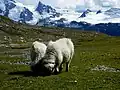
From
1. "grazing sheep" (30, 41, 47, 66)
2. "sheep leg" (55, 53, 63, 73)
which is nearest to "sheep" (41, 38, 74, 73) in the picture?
"sheep leg" (55, 53, 63, 73)

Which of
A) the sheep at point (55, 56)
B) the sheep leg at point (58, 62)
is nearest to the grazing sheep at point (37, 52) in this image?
the sheep at point (55, 56)

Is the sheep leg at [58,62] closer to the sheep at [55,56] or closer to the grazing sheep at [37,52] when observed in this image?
the sheep at [55,56]

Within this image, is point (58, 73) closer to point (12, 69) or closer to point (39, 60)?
point (39, 60)

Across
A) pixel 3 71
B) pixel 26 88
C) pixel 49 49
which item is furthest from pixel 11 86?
pixel 3 71

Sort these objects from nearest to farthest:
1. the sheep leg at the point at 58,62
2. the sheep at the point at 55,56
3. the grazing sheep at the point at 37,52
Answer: the sheep at the point at 55,56 < the sheep leg at the point at 58,62 < the grazing sheep at the point at 37,52

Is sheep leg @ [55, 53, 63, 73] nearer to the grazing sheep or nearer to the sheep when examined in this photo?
the sheep

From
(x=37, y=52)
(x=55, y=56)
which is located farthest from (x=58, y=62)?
(x=37, y=52)

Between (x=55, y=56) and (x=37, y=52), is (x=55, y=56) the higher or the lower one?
the higher one

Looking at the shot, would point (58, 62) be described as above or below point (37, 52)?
below

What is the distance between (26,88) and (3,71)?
13038 mm

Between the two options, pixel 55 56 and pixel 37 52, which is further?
pixel 37 52

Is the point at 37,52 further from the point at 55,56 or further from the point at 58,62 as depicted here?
the point at 58,62

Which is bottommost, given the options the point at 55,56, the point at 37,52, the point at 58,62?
the point at 58,62

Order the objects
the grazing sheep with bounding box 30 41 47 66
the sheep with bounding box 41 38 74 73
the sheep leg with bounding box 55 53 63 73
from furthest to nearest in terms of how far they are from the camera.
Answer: the grazing sheep with bounding box 30 41 47 66 < the sheep leg with bounding box 55 53 63 73 < the sheep with bounding box 41 38 74 73
